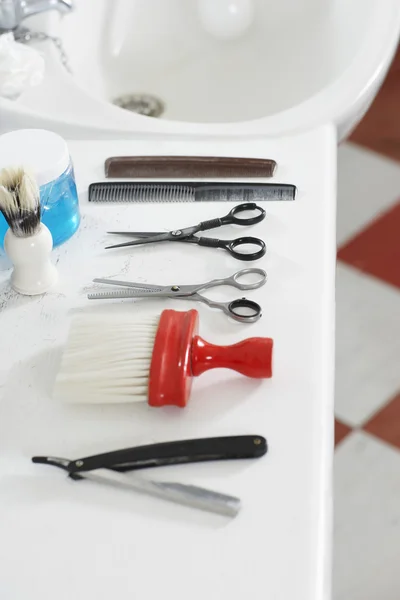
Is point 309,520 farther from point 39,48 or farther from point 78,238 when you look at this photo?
point 39,48

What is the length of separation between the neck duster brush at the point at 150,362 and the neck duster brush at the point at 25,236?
0.10 m

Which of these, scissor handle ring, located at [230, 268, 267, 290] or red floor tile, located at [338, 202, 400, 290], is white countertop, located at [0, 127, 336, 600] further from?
red floor tile, located at [338, 202, 400, 290]

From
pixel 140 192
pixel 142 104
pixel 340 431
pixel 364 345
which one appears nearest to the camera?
pixel 140 192

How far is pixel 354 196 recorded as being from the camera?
1.71 meters

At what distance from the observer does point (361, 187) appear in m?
1.73

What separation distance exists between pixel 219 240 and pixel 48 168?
0.17m

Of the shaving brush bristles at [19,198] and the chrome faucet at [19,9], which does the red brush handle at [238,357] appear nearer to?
the shaving brush bristles at [19,198]

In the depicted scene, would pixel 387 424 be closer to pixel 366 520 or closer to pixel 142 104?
pixel 366 520

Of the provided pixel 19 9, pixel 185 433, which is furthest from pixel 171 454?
pixel 19 9

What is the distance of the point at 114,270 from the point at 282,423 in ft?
0.75

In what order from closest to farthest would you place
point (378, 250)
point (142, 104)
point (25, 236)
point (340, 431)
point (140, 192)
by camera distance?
1. point (25, 236)
2. point (140, 192)
3. point (142, 104)
4. point (340, 431)
5. point (378, 250)

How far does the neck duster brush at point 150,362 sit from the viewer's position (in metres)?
0.57

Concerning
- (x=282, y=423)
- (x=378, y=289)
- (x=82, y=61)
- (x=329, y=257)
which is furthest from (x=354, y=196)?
(x=282, y=423)

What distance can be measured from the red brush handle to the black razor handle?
0.20ft
